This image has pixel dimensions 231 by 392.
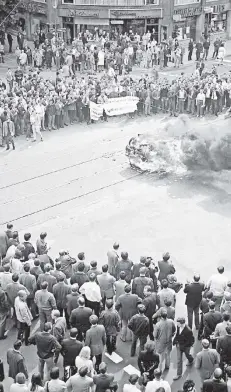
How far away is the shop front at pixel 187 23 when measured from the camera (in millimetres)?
42981

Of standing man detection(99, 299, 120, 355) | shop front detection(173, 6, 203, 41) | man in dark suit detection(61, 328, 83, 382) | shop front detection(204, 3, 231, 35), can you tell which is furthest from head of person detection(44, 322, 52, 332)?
shop front detection(204, 3, 231, 35)

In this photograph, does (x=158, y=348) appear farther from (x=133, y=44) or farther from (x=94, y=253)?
(x=133, y=44)

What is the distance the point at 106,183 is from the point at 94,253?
528 centimetres

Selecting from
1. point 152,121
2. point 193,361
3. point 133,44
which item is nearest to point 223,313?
point 193,361

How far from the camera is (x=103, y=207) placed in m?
20.2

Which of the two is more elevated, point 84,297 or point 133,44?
point 133,44

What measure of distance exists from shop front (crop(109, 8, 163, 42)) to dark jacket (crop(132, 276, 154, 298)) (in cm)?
3193

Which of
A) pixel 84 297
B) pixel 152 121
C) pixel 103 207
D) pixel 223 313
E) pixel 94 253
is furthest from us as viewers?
pixel 152 121

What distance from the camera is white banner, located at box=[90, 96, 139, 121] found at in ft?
93.8

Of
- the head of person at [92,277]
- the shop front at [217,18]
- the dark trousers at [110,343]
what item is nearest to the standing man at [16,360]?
the dark trousers at [110,343]

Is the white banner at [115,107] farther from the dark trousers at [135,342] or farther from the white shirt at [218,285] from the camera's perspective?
the dark trousers at [135,342]

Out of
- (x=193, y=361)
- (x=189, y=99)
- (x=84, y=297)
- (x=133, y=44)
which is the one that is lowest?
(x=193, y=361)

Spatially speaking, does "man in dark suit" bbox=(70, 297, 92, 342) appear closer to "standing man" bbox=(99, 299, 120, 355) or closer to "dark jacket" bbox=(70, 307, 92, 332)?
"dark jacket" bbox=(70, 307, 92, 332)

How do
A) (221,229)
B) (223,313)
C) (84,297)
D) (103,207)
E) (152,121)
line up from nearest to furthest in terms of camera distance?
(223,313), (84,297), (221,229), (103,207), (152,121)
